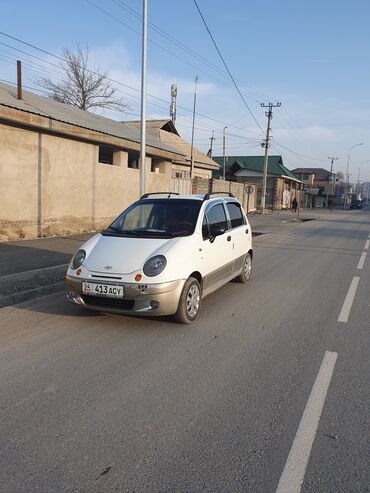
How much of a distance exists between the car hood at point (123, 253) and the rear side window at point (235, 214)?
207 centimetres

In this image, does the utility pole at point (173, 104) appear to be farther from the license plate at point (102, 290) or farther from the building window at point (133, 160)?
the license plate at point (102, 290)

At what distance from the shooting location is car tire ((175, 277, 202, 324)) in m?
5.10

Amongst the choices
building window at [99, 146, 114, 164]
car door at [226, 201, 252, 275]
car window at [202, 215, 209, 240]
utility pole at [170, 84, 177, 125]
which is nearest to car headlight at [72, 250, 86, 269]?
car window at [202, 215, 209, 240]

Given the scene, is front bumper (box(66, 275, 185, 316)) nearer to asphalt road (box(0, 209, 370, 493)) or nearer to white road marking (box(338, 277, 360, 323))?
asphalt road (box(0, 209, 370, 493))

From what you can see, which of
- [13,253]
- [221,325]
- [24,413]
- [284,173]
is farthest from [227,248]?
[284,173]

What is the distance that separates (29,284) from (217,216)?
339 cm

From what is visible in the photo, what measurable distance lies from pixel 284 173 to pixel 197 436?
53.0 m

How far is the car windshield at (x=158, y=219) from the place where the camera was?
18.9 ft

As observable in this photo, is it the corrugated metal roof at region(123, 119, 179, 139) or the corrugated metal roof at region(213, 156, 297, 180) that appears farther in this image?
the corrugated metal roof at region(213, 156, 297, 180)

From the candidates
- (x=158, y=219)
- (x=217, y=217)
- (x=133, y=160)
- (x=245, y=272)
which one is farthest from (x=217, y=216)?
(x=133, y=160)

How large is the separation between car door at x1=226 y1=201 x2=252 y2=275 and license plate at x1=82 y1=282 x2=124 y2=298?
2520 mm

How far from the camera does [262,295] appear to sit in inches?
278

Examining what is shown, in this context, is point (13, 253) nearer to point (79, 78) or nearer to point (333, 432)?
point (333, 432)

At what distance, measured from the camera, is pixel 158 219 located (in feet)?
20.2
